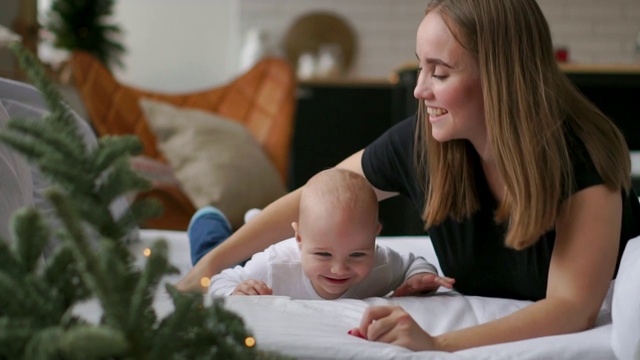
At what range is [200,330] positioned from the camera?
775 millimetres

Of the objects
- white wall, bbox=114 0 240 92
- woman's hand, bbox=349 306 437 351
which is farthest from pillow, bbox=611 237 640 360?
white wall, bbox=114 0 240 92

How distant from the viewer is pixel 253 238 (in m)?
1.85

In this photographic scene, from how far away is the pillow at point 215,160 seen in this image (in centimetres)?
338

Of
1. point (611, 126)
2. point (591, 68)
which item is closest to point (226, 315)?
point (611, 126)

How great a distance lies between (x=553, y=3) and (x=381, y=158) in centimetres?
510

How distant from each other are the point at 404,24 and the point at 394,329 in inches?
217

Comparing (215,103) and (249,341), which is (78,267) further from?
(215,103)

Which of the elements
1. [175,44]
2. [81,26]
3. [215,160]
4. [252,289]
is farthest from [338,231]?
[175,44]

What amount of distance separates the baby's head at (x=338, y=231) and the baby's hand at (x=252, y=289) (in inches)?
3.0

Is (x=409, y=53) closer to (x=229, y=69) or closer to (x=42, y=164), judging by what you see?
→ (x=229, y=69)

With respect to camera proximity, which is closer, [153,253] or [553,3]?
[153,253]

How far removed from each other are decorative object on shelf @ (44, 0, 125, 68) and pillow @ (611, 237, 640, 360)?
4.79 meters

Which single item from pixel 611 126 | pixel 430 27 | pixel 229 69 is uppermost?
pixel 430 27

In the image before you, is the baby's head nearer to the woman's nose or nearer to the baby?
the baby
